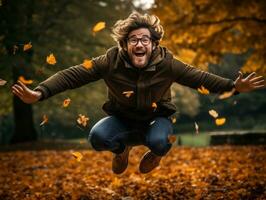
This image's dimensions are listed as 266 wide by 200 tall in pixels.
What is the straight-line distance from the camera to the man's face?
14.7 ft

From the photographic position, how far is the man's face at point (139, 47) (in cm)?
448

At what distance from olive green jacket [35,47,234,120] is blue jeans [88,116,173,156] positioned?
0.78 ft

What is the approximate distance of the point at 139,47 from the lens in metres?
4.47

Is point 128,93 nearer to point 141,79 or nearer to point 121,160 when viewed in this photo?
point 141,79

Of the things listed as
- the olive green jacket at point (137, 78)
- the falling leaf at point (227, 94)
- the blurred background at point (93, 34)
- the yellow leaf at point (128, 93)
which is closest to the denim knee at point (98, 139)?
the olive green jacket at point (137, 78)

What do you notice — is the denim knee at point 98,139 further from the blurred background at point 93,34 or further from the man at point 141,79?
the blurred background at point 93,34

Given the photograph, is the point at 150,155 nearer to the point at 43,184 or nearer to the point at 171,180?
the point at 171,180

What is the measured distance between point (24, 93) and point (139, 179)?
4.27 metres

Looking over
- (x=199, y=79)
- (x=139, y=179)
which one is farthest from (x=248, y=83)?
(x=139, y=179)

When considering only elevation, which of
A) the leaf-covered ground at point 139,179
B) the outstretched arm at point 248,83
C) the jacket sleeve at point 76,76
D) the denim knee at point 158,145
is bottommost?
the leaf-covered ground at point 139,179

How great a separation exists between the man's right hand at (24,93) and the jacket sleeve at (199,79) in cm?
138

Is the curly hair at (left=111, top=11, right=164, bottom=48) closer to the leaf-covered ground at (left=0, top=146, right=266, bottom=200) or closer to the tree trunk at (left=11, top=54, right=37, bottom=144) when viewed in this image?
the leaf-covered ground at (left=0, top=146, right=266, bottom=200)

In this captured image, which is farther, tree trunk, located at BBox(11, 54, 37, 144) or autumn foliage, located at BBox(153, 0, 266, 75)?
tree trunk, located at BBox(11, 54, 37, 144)

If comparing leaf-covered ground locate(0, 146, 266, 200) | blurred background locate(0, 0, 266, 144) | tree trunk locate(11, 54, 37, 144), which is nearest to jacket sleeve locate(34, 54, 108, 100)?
leaf-covered ground locate(0, 146, 266, 200)
